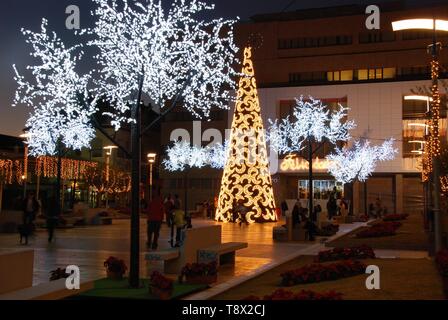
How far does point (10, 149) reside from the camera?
5638 cm

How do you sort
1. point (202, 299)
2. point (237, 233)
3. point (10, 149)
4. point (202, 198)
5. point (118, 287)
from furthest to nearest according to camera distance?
point (202, 198) < point (10, 149) < point (237, 233) < point (118, 287) < point (202, 299)

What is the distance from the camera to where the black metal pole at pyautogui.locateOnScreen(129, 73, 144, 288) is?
39.1 feet

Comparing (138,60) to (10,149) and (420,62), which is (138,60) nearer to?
(10,149)

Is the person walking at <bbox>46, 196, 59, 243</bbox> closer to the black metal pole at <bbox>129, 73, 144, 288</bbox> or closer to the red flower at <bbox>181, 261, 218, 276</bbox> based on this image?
the black metal pole at <bbox>129, 73, 144, 288</bbox>

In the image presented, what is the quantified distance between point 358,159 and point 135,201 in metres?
43.9

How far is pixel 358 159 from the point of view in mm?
53812

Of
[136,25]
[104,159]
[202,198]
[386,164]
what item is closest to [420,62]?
[386,164]

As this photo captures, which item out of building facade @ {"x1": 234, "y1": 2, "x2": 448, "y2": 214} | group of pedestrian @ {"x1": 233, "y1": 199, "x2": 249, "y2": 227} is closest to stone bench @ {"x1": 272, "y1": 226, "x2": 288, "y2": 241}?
group of pedestrian @ {"x1": 233, "y1": 199, "x2": 249, "y2": 227}

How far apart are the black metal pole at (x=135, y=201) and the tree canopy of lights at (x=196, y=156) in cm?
4945

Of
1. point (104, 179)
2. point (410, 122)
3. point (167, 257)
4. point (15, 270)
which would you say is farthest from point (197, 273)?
point (410, 122)

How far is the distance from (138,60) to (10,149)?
155ft

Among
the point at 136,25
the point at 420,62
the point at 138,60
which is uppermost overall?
the point at 420,62

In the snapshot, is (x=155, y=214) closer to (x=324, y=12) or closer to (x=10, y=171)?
(x=10, y=171)

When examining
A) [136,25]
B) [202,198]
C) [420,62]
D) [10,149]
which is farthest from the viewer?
[202,198]
